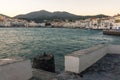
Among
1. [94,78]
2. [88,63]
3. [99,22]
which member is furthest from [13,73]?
[99,22]

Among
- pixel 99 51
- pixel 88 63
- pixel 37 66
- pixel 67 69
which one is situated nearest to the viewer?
pixel 67 69

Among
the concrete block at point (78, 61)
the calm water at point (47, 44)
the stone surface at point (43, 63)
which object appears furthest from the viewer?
the calm water at point (47, 44)

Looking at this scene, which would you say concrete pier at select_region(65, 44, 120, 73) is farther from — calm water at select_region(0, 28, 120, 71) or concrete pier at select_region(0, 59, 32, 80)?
calm water at select_region(0, 28, 120, 71)

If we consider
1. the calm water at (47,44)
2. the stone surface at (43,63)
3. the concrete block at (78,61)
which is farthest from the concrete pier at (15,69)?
the calm water at (47,44)

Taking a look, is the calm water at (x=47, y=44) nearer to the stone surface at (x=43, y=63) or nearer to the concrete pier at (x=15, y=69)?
the stone surface at (x=43, y=63)

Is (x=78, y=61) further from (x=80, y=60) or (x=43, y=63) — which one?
(x=43, y=63)

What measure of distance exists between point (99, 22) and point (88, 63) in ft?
516

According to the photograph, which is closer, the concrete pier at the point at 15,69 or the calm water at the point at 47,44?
the concrete pier at the point at 15,69

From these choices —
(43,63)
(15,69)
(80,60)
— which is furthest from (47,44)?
(15,69)

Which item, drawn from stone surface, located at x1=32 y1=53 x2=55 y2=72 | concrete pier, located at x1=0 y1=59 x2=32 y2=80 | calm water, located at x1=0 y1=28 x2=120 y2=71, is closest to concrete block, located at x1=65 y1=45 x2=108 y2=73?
concrete pier, located at x1=0 y1=59 x2=32 y2=80

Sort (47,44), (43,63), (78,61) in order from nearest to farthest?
(78,61), (43,63), (47,44)

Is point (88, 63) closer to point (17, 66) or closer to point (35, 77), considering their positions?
point (35, 77)

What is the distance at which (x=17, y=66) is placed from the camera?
19.7ft

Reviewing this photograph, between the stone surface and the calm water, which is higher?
the stone surface
